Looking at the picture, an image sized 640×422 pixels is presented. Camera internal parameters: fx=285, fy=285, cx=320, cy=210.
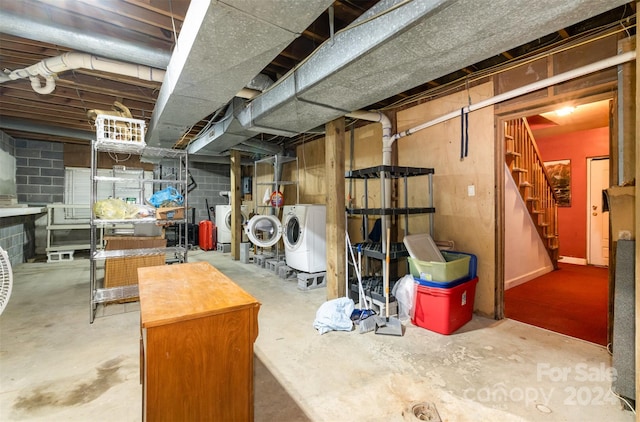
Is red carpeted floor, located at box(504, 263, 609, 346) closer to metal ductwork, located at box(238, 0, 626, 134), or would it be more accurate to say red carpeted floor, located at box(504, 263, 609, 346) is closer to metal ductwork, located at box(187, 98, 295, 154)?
metal ductwork, located at box(238, 0, 626, 134)

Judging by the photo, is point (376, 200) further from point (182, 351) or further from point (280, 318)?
point (182, 351)

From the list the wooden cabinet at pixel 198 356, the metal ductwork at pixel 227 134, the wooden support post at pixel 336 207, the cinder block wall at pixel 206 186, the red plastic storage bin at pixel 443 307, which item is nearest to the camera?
the wooden cabinet at pixel 198 356

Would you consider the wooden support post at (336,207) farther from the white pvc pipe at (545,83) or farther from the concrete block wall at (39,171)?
the concrete block wall at (39,171)

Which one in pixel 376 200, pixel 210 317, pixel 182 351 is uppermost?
pixel 376 200

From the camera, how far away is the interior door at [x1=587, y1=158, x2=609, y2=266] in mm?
5117

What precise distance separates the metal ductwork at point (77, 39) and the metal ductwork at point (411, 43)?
3.54 ft

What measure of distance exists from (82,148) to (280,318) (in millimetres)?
6538

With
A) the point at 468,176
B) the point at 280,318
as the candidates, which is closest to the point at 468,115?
the point at 468,176

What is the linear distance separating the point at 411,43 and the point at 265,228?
3.82 m

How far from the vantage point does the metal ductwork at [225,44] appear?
1446mm

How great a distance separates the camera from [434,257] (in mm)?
2902

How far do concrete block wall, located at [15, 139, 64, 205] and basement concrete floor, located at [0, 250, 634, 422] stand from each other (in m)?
4.21

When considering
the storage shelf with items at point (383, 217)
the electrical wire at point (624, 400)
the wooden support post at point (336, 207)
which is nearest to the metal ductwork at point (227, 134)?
the wooden support post at point (336, 207)

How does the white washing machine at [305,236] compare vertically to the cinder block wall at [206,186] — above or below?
below
